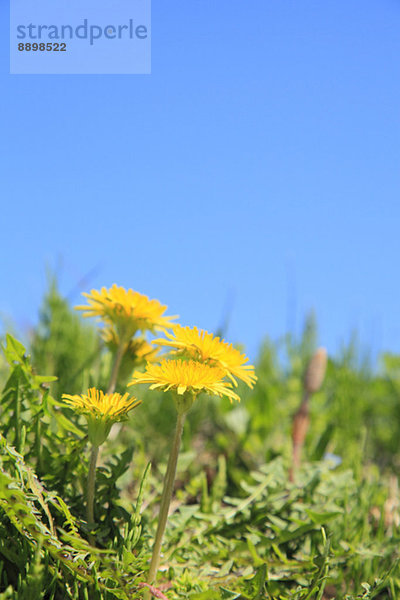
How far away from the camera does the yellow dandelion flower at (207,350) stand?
4.16 ft

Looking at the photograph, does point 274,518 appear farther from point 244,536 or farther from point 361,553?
point 361,553

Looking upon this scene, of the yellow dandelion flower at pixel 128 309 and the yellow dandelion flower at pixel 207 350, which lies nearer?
the yellow dandelion flower at pixel 207 350

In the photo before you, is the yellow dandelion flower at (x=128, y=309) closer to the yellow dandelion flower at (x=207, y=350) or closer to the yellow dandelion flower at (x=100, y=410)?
the yellow dandelion flower at (x=207, y=350)

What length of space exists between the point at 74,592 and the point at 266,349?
2.80 m

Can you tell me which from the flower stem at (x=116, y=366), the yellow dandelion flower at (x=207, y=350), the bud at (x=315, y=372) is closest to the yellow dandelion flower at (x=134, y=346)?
the flower stem at (x=116, y=366)

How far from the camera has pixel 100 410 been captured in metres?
1.18

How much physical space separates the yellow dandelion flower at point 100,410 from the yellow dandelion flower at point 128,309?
353 millimetres

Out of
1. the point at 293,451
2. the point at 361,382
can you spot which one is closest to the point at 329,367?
the point at 361,382

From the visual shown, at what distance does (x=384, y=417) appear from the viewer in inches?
136

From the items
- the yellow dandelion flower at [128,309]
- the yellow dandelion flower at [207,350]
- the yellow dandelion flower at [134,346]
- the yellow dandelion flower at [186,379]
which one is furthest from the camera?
the yellow dandelion flower at [134,346]

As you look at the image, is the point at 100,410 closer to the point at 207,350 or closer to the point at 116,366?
the point at 207,350

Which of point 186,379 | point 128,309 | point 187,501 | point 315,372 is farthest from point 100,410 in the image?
point 315,372

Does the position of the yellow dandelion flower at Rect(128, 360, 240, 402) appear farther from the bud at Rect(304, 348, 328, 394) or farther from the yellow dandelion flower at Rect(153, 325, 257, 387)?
the bud at Rect(304, 348, 328, 394)

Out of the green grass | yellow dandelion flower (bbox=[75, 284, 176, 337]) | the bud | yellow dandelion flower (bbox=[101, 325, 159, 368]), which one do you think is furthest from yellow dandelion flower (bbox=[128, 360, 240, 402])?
the bud
